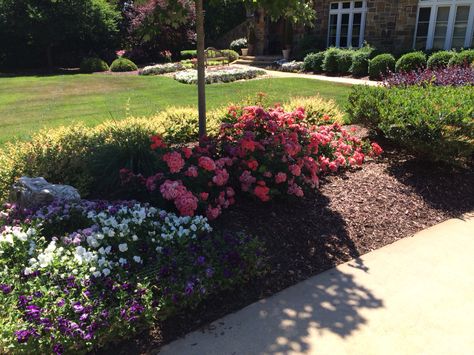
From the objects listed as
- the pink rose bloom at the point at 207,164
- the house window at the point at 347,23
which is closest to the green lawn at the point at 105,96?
the pink rose bloom at the point at 207,164

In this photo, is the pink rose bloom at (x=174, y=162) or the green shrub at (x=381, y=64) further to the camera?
the green shrub at (x=381, y=64)

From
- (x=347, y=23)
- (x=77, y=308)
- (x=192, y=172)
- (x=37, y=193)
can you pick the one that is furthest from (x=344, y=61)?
(x=77, y=308)

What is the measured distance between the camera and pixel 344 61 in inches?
632

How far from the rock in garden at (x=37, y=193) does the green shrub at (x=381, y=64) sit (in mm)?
12770

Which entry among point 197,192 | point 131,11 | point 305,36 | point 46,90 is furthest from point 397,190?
point 131,11

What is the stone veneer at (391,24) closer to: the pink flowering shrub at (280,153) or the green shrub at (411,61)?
the green shrub at (411,61)

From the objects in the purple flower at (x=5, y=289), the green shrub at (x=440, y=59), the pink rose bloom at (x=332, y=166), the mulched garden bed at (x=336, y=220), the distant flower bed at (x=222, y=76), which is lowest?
the mulched garden bed at (x=336, y=220)

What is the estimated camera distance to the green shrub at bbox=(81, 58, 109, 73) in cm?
2086

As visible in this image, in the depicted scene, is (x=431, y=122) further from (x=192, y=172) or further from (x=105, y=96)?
(x=105, y=96)

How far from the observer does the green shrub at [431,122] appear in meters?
5.11

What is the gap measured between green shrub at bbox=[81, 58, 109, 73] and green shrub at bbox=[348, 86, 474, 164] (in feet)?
58.2

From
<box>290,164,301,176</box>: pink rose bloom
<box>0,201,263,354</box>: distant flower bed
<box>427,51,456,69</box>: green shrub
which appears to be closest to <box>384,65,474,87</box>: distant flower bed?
<box>290,164,301,176</box>: pink rose bloom

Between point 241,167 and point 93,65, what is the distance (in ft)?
61.0

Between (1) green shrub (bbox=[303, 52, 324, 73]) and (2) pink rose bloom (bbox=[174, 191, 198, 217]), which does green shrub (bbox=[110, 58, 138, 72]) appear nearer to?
(1) green shrub (bbox=[303, 52, 324, 73])
